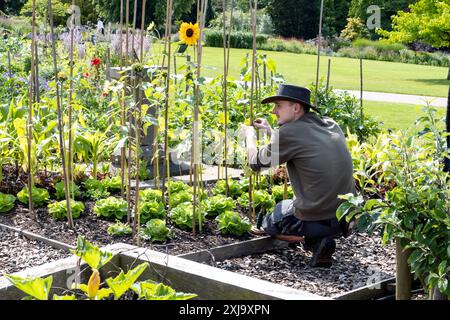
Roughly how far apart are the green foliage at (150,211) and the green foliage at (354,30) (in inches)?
1234

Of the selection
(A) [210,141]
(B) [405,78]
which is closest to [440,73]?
(B) [405,78]

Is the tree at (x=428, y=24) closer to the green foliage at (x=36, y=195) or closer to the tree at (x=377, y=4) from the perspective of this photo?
the green foliage at (x=36, y=195)

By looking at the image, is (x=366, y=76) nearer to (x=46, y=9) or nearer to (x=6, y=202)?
(x=46, y=9)

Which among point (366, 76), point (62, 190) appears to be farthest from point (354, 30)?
point (62, 190)

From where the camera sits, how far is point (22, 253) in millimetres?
4184

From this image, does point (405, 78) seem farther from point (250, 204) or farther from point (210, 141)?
point (250, 204)

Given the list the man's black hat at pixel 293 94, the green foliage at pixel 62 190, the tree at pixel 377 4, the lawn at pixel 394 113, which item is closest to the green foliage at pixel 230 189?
the green foliage at pixel 62 190

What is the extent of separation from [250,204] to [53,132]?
1.46 metres

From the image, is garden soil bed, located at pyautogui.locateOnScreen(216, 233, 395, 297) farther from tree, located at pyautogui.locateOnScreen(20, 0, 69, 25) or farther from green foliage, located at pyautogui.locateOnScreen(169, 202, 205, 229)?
tree, located at pyautogui.locateOnScreen(20, 0, 69, 25)

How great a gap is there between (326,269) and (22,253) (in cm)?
165

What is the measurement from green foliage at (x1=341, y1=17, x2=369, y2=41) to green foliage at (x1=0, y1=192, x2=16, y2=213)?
3139 cm

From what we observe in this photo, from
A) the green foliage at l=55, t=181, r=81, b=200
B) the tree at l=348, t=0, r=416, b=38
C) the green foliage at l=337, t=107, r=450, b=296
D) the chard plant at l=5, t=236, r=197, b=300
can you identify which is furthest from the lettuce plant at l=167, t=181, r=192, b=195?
the tree at l=348, t=0, r=416, b=38

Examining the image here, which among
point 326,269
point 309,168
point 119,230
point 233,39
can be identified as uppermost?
point 233,39

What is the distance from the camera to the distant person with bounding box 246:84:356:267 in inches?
167
